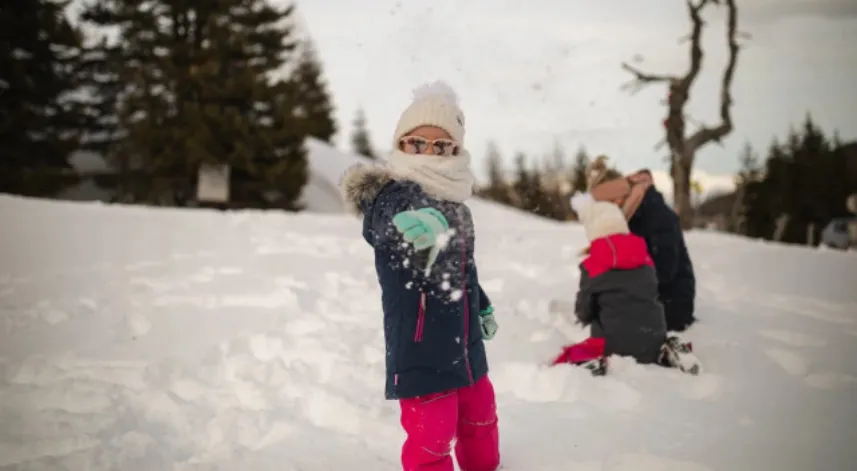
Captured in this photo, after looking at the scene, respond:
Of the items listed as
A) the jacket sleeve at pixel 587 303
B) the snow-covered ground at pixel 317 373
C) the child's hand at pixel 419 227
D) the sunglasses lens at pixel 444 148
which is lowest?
the snow-covered ground at pixel 317 373

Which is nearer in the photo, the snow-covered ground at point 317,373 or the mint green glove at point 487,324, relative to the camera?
the mint green glove at point 487,324

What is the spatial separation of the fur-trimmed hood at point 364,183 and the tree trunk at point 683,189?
12876 mm

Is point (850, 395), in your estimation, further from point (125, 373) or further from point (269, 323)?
point (125, 373)

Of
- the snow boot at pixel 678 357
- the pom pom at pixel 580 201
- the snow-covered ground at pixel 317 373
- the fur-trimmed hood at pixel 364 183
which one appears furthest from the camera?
the pom pom at pixel 580 201

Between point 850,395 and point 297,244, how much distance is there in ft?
20.3

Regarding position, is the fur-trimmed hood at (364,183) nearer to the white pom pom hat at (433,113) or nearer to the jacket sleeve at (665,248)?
the white pom pom hat at (433,113)

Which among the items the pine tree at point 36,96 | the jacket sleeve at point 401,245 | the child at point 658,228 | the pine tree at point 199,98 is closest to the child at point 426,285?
the jacket sleeve at point 401,245

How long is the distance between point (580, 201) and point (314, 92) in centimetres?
3556

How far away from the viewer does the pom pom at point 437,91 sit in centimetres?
242

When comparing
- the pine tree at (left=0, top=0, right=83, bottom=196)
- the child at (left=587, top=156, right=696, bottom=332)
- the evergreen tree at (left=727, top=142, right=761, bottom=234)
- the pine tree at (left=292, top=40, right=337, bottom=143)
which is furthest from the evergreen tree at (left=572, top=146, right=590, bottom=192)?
the evergreen tree at (left=727, top=142, right=761, bottom=234)

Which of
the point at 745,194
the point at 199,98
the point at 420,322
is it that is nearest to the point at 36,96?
the point at 199,98

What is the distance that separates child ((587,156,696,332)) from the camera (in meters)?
4.55

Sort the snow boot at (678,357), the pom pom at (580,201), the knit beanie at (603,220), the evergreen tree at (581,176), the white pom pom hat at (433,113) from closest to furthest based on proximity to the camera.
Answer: the white pom pom hat at (433,113)
the snow boot at (678,357)
the knit beanie at (603,220)
the pom pom at (580,201)
the evergreen tree at (581,176)

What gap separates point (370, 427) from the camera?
116 inches
